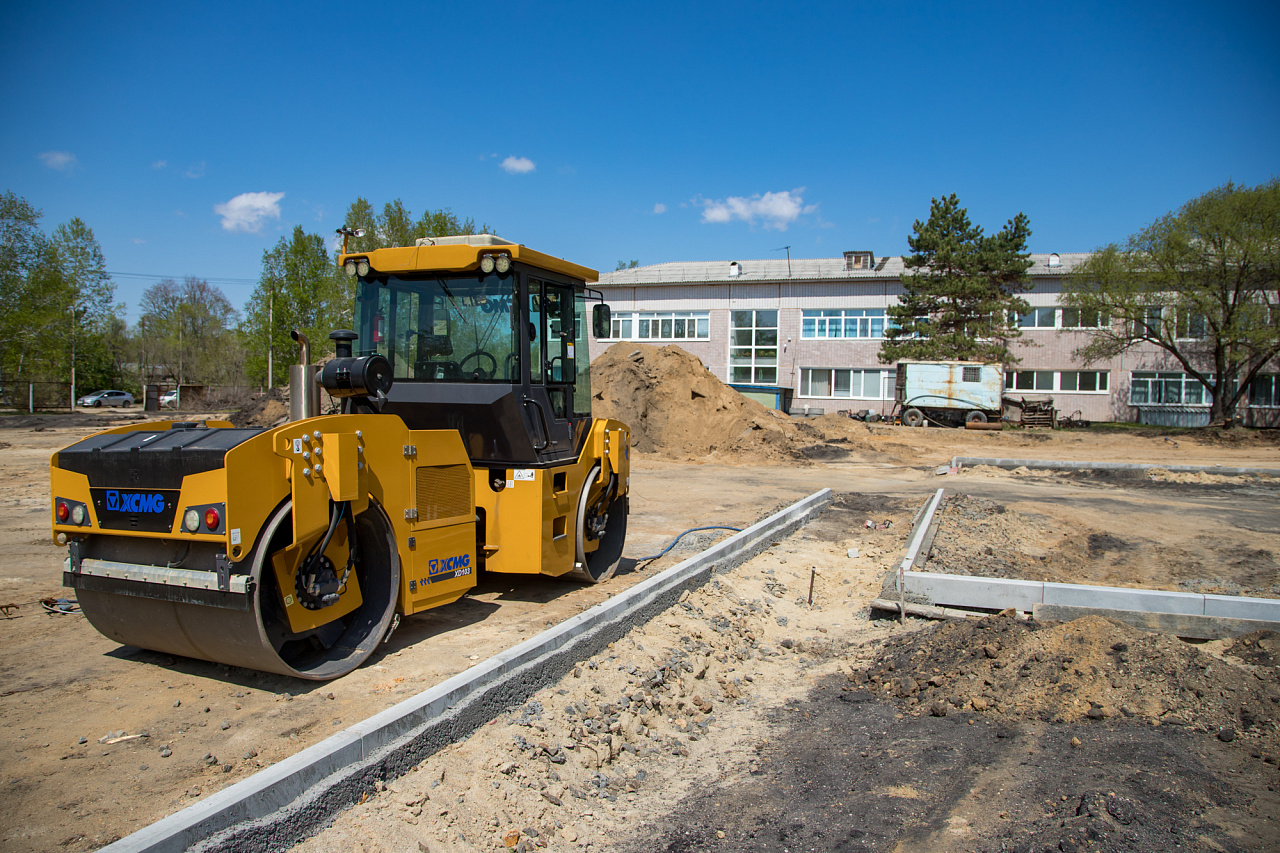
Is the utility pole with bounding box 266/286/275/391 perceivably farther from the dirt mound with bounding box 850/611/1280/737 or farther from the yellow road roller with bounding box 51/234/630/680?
the dirt mound with bounding box 850/611/1280/737

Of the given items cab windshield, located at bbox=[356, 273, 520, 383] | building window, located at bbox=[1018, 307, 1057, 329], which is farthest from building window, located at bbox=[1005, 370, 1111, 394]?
cab windshield, located at bbox=[356, 273, 520, 383]

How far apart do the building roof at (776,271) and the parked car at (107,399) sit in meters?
28.4

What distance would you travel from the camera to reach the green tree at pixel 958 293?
36031mm

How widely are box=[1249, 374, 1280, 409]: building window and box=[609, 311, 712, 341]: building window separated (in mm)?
26219

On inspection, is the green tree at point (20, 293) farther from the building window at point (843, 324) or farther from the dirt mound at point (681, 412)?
the building window at point (843, 324)

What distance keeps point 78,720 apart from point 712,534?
7441 mm

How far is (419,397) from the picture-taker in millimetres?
5977

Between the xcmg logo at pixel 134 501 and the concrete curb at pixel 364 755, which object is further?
the xcmg logo at pixel 134 501

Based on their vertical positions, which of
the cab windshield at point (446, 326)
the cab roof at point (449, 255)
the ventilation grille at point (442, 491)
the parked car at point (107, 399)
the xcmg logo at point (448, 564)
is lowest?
the xcmg logo at point (448, 564)

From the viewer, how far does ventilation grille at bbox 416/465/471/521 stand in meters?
5.05

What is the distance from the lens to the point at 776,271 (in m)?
44.9

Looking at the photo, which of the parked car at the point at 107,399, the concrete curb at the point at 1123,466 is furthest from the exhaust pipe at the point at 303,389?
the parked car at the point at 107,399

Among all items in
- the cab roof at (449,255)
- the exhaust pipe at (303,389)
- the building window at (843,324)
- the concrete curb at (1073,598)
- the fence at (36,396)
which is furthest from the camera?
the building window at (843,324)

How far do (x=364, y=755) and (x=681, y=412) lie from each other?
1939 cm
